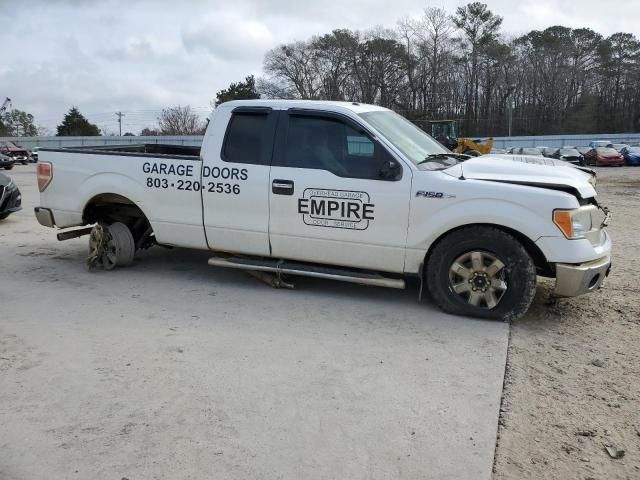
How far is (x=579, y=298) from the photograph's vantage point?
5758 mm

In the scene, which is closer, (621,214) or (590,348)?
(590,348)

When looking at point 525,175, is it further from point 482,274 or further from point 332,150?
point 332,150

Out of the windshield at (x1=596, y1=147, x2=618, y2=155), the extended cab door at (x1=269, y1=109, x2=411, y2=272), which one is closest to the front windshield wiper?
the extended cab door at (x1=269, y1=109, x2=411, y2=272)

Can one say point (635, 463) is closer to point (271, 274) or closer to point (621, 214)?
point (271, 274)

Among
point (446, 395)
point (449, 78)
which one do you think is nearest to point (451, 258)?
point (446, 395)

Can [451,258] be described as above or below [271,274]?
above

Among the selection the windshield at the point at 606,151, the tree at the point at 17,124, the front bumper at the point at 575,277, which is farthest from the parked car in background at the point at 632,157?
the tree at the point at 17,124

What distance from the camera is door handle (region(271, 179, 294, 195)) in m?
5.49

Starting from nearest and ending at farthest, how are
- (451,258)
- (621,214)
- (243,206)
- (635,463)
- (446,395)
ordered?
1. (635,463)
2. (446,395)
3. (451,258)
4. (243,206)
5. (621,214)

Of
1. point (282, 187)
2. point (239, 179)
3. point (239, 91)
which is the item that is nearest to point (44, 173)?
point (239, 179)

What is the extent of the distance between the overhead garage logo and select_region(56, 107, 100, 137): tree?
75.1m

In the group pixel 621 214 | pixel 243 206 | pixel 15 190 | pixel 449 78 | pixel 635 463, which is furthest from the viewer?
pixel 449 78

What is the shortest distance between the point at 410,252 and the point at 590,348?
1670mm

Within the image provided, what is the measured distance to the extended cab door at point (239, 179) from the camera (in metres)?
5.67
